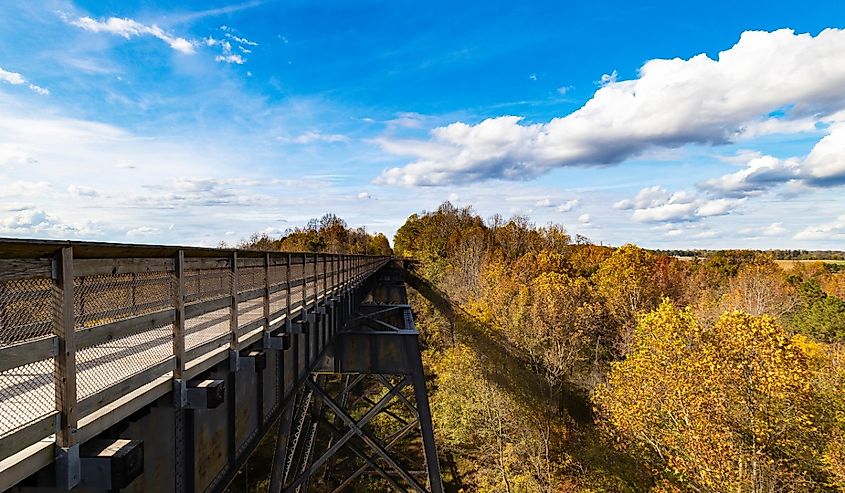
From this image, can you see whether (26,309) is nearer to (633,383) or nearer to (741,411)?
(741,411)

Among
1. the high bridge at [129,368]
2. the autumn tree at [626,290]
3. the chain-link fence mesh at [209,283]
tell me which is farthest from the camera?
the autumn tree at [626,290]

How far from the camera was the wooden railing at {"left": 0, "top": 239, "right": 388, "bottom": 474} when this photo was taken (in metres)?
2.36

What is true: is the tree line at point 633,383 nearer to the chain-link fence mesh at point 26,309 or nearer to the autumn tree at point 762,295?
the autumn tree at point 762,295

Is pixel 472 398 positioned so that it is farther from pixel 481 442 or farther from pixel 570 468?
pixel 570 468

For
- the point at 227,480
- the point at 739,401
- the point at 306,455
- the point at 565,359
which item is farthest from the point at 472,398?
the point at 227,480

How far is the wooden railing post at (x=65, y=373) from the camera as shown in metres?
2.59

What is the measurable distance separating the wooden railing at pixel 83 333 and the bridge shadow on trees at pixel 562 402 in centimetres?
2055

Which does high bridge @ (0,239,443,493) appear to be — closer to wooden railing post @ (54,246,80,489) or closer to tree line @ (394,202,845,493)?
wooden railing post @ (54,246,80,489)

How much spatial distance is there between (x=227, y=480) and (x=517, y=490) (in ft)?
64.9

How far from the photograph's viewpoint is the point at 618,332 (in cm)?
4016

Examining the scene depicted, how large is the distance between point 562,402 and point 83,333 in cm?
2984

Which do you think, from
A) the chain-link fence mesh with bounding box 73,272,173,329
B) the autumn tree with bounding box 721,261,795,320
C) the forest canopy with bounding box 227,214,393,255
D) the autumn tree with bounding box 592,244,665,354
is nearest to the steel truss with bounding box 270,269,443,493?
the chain-link fence mesh with bounding box 73,272,173,329

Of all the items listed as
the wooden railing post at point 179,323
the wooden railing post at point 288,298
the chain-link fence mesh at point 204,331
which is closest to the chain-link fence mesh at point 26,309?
the wooden railing post at point 179,323

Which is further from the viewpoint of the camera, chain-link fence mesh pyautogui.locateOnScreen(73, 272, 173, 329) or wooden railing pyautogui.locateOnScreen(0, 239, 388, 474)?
chain-link fence mesh pyautogui.locateOnScreen(73, 272, 173, 329)
